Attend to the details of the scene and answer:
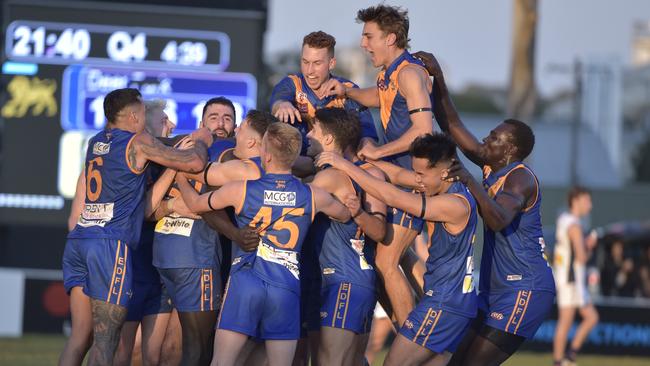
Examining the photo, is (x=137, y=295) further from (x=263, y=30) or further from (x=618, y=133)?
(x=618, y=133)

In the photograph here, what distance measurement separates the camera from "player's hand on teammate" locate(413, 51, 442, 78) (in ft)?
31.5

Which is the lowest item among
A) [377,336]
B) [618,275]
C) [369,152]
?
[618,275]

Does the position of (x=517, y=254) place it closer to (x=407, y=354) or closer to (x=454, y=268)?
(x=454, y=268)

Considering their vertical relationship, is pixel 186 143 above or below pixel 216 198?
above

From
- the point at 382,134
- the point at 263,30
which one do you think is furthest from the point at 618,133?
the point at 382,134

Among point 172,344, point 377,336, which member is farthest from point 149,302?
point 377,336

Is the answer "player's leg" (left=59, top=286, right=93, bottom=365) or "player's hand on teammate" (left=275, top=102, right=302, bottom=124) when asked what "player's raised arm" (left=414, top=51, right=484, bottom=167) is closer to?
"player's hand on teammate" (left=275, top=102, right=302, bottom=124)

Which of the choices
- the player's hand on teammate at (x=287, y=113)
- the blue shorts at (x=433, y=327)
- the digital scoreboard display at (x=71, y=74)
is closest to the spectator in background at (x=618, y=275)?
the digital scoreboard display at (x=71, y=74)

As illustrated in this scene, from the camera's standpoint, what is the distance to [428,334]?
8.90 m

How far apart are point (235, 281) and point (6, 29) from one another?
9.65m

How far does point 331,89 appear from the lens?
9.80m

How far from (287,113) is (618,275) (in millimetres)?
21165

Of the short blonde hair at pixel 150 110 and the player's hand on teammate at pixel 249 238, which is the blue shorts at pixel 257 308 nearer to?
the player's hand on teammate at pixel 249 238

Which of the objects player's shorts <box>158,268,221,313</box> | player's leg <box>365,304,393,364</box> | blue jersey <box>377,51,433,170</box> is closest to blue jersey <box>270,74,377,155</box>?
blue jersey <box>377,51,433,170</box>
